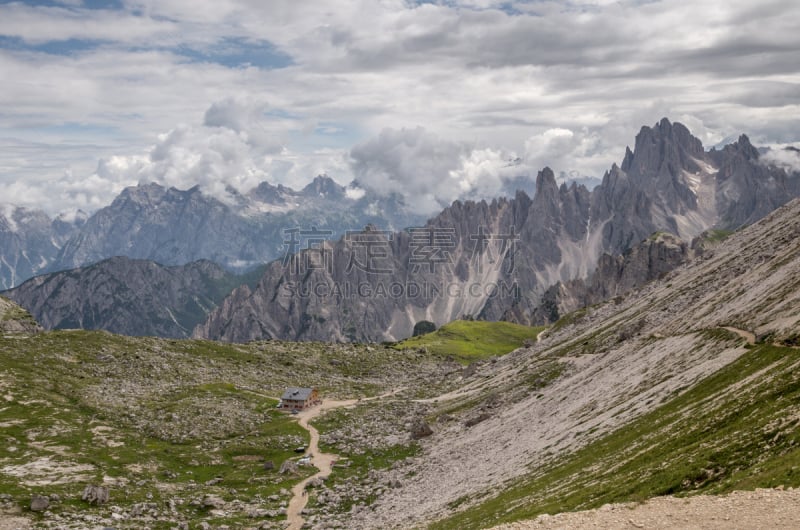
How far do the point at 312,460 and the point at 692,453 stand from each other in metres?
80.0

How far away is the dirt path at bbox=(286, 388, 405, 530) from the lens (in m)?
91.0

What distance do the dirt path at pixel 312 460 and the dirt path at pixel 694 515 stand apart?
49892 mm

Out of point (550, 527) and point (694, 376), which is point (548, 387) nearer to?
point (694, 376)

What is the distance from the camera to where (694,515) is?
4175 cm

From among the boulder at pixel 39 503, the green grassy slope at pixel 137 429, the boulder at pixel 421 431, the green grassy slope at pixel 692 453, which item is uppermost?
the green grassy slope at pixel 692 453

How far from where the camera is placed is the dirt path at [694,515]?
126 feet

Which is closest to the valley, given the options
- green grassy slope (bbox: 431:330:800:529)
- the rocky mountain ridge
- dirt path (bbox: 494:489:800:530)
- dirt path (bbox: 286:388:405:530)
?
green grassy slope (bbox: 431:330:800:529)

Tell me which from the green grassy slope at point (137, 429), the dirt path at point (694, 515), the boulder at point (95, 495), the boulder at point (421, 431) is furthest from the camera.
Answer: the boulder at point (421, 431)

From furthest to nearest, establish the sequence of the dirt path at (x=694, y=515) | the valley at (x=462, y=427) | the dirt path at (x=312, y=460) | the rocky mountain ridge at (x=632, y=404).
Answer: the dirt path at (x=312, y=460) → the valley at (x=462, y=427) → the rocky mountain ridge at (x=632, y=404) → the dirt path at (x=694, y=515)

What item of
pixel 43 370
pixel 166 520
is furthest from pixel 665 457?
pixel 43 370

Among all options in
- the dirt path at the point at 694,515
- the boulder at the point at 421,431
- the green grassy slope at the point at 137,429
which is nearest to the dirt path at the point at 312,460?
the green grassy slope at the point at 137,429

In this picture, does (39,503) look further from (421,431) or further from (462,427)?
(462,427)

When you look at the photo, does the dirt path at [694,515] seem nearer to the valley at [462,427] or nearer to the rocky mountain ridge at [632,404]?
the valley at [462,427]

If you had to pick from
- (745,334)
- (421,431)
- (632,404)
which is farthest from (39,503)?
(745,334)
